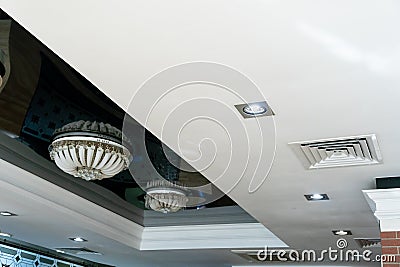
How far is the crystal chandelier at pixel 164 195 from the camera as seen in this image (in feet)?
15.6

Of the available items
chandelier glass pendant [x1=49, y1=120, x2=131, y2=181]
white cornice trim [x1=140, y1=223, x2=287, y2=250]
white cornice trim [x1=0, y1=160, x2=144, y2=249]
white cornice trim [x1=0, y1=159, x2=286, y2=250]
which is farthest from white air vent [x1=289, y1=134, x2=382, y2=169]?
white cornice trim [x1=140, y1=223, x2=287, y2=250]

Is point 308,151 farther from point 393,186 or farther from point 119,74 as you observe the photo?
point 119,74

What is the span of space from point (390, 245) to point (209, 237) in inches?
118

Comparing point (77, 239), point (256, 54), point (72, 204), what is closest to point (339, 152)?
point (256, 54)

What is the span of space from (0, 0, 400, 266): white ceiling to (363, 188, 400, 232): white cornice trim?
12.3 inches

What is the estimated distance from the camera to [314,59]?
2062mm

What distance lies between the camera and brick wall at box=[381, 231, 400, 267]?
10.6 feet

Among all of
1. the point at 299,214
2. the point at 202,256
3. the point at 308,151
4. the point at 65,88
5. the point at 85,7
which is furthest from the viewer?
the point at 202,256

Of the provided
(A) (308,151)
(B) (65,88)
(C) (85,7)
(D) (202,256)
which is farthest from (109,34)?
(D) (202,256)

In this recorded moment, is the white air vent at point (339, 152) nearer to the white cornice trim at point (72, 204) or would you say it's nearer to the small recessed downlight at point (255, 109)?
the small recessed downlight at point (255, 109)

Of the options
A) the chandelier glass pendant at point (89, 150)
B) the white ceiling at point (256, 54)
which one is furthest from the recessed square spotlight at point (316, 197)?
the chandelier glass pendant at point (89, 150)

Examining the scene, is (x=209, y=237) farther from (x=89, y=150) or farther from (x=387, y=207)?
(x=387, y=207)

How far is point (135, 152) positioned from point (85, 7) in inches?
→ 104

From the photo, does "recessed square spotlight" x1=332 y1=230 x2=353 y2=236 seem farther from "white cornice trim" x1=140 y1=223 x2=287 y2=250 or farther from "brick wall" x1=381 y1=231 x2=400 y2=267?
"brick wall" x1=381 y1=231 x2=400 y2=267
